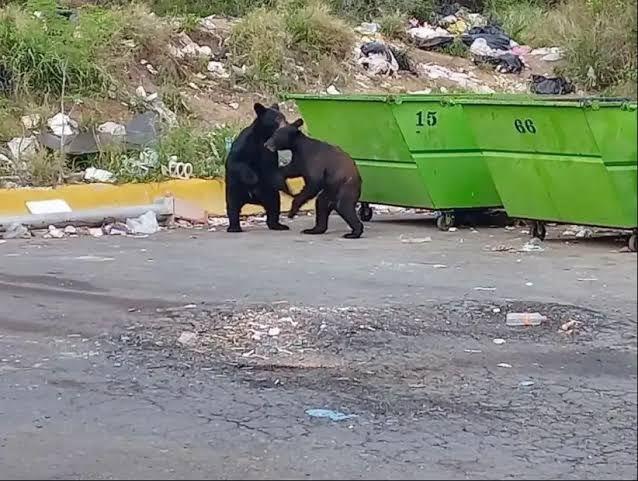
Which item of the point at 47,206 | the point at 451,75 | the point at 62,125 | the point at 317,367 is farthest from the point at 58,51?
Result: the point at 317,367

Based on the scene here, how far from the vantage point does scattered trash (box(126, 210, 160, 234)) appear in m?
11.8

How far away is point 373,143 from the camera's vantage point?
12.3 metres

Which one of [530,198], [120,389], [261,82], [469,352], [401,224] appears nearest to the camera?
[120,389]

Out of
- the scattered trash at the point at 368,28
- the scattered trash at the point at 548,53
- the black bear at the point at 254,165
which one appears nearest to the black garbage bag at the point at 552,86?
the scattered trash at the point at 548,53

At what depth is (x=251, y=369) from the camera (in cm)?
624

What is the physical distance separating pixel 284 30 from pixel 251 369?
12.5 metres

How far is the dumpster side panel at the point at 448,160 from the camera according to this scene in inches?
461

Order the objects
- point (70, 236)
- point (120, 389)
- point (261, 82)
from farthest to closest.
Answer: point (261, 82) < point (70, 236) < point (120, 389)

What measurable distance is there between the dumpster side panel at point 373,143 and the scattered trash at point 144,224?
5.92ft

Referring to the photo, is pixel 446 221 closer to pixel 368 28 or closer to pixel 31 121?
pixel 31 121

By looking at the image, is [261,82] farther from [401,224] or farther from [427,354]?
[427,354]

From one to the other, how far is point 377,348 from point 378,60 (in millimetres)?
12553

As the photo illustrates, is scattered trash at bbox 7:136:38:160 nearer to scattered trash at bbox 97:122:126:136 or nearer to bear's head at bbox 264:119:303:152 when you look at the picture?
scattered trash at bbox 97:122:126:136

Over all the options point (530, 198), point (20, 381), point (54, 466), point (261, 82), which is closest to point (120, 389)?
point (20, 381)
